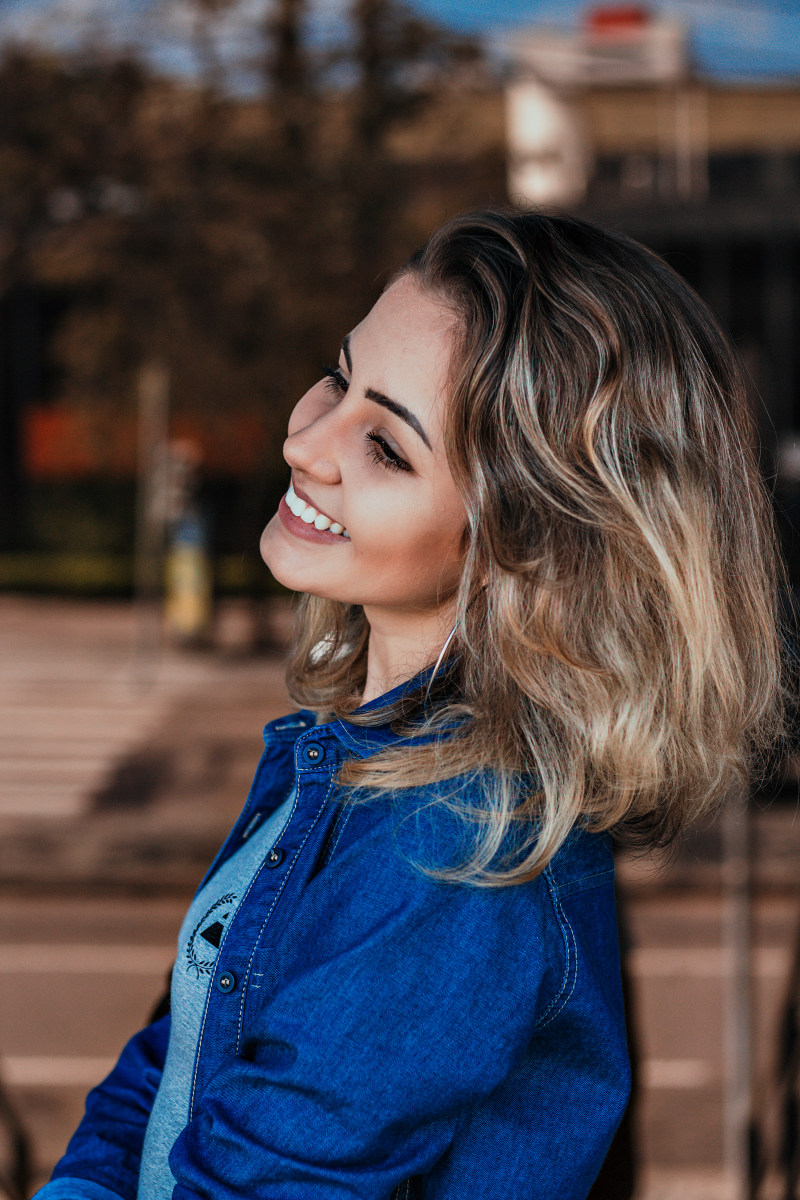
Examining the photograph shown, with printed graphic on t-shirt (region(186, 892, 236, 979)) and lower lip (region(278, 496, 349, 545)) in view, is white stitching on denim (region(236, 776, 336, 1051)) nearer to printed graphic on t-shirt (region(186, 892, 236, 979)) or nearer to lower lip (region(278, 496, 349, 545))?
printed graphic on t-shirt (region(186, 892, 236, 979))

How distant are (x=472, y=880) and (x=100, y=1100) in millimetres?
660

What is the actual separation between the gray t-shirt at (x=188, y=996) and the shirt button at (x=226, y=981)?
0.04 m

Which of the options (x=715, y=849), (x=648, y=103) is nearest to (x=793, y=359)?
(x=648, y=103)

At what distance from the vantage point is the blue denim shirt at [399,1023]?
99 centimetres

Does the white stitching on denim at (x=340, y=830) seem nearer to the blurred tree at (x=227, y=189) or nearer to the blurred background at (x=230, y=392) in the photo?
the blurred background at (x=230, y=392)

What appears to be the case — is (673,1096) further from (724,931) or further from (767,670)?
(767,670)

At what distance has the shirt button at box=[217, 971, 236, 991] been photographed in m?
1.15

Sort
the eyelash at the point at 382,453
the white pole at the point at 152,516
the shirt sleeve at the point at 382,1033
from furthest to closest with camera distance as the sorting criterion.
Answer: the white pole at the point at 152,516, the eyelash at the point at 382,453, the shirt sleeve at the point at 382,1033

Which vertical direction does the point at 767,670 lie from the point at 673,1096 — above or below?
above

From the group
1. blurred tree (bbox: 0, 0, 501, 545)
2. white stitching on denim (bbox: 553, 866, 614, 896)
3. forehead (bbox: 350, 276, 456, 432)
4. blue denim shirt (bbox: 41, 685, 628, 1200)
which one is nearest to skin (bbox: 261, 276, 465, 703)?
forehead (bbox: 350, 276, 456, 432)

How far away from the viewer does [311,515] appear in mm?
1283

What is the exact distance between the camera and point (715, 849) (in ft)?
20.5

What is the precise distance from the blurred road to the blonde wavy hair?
37cm

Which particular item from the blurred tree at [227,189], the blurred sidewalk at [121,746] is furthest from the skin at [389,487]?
the blurred tree at [227,189]
